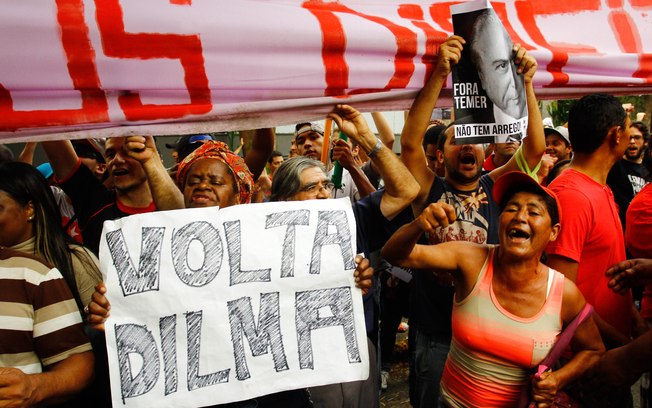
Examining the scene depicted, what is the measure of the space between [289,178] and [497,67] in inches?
40.3

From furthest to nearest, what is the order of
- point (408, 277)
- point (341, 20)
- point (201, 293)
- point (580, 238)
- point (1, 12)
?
point (408, 277), point (580, 238), point (341, 20), point (201, 293), point (1, 12)

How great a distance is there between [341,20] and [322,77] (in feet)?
0.77

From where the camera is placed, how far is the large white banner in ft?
5.46

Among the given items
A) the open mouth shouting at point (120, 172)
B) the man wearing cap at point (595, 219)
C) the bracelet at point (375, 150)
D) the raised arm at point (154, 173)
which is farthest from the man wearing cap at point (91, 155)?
the man wearing cap at point (595, 219)

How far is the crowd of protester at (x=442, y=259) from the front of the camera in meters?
1.80

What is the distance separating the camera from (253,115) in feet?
6.72

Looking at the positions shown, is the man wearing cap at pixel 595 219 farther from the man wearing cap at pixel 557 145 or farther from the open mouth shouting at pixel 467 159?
the man wearing cap at pixel 557 145

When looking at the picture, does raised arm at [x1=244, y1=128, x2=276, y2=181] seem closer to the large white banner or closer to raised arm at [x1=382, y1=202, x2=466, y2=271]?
the large white banner

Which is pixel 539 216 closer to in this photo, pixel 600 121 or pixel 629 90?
pixel 600 121

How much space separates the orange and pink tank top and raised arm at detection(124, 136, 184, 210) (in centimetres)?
136

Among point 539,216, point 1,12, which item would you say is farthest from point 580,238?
point 1,12

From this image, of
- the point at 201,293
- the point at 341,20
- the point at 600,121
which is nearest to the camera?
the point at 201,293

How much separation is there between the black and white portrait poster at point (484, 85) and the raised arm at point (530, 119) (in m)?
0.07

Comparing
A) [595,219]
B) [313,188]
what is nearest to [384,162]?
[313,188]
